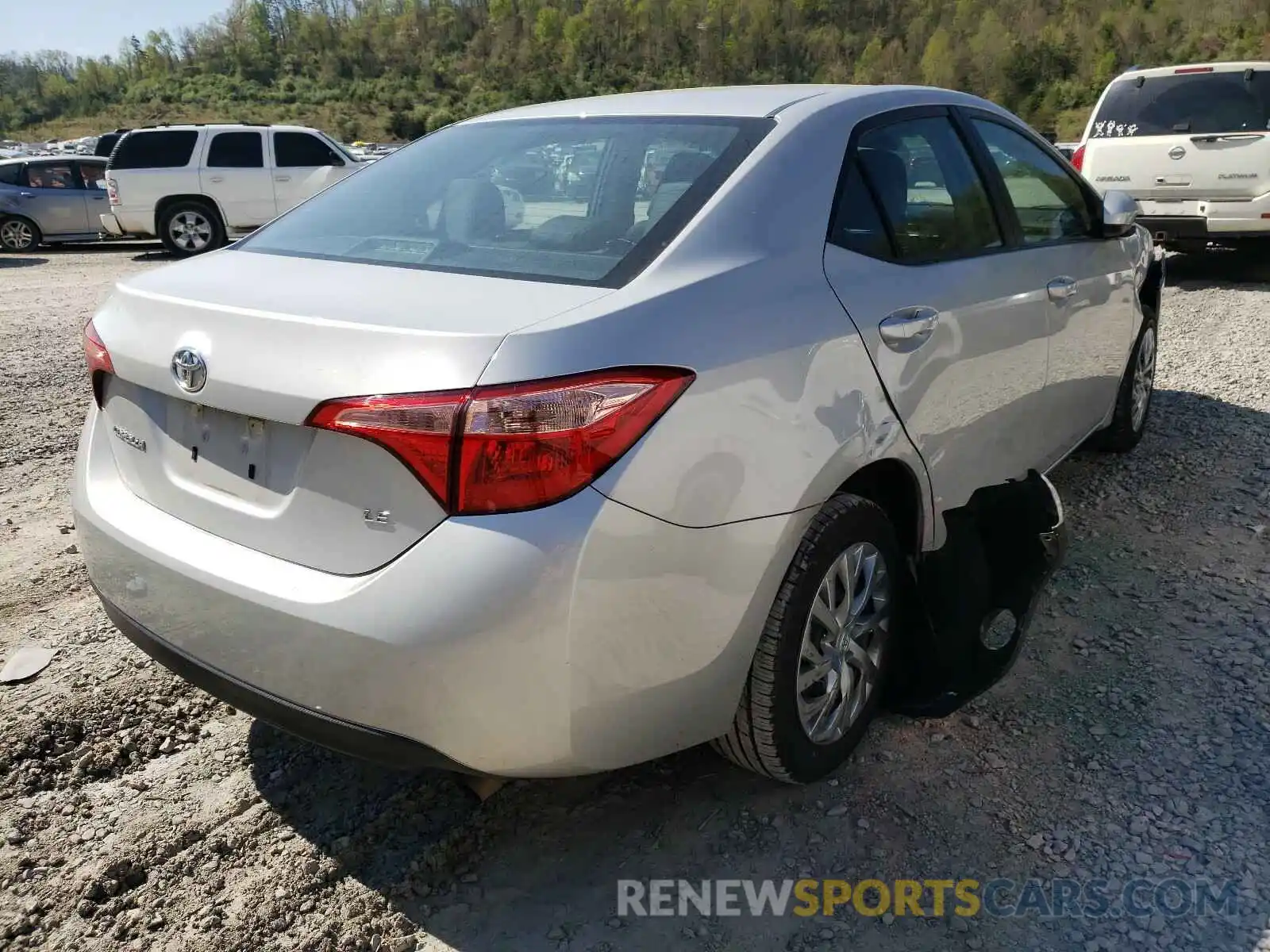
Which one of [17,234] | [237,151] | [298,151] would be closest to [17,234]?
[17,234]

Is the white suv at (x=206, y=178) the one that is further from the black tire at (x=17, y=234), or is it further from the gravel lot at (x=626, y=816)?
the gravel lot at (x=626, y=816)

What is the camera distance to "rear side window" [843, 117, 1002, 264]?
276 cm

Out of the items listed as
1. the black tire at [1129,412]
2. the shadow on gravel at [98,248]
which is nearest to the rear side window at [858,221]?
the black tire at [1129,412]

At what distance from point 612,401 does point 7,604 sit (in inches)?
107

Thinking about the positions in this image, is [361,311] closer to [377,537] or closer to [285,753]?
[377,537]

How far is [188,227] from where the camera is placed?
1523 centimetres

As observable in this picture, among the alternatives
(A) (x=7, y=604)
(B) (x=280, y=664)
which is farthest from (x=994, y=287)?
(A) (x=7, y=604)

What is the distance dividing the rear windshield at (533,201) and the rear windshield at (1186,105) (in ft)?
27.6

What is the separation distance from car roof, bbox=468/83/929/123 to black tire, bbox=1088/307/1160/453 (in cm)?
214

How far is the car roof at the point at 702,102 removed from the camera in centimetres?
276

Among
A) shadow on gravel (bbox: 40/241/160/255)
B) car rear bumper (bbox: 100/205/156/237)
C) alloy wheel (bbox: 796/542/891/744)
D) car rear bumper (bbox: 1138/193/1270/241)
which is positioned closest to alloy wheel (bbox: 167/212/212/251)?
car rear bumper (bbox: 100/205/156/237)

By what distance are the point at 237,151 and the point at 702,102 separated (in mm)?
14171

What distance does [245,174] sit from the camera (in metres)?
15.1

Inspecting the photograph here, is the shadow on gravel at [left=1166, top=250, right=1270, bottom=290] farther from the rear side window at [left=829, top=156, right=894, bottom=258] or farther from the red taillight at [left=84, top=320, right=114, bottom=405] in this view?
the red taillight at [left=84, top=320, right=114, bottom=405]
